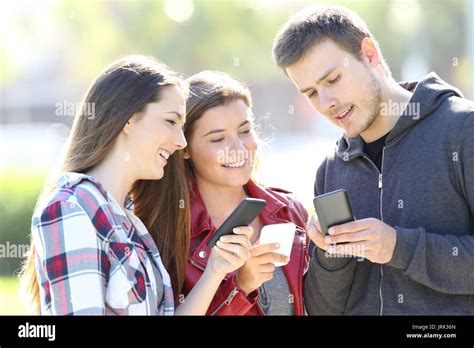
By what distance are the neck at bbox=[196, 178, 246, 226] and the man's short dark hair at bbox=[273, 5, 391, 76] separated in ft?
2.32

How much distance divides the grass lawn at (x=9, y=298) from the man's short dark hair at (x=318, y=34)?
15.6 feet

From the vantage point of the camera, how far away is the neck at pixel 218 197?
152 inches

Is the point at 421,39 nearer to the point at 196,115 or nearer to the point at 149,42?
the point at 149,42

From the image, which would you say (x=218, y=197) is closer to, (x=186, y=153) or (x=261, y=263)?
(x=186, y=153)

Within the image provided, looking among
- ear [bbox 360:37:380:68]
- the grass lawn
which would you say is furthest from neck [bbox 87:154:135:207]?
the grass lawn

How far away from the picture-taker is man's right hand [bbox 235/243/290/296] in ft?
10.7

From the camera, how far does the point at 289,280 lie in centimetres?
358

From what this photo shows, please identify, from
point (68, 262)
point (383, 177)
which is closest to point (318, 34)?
point (383, 177)

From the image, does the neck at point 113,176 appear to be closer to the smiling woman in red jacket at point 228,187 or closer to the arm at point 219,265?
the arm at point 219,265

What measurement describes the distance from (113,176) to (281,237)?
78 cm

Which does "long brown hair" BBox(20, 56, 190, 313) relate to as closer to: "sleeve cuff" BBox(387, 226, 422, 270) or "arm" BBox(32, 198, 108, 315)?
"arm" BBox(32, 198, 108, 315)

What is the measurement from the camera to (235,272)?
3514 millimetres

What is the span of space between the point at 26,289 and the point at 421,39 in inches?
885

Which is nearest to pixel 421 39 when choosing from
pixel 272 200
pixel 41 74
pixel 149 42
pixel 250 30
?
pixel 250 30
